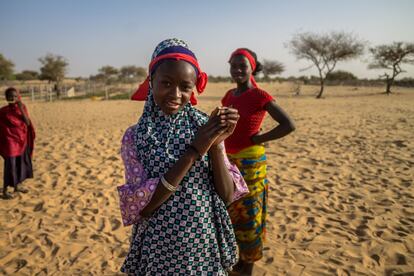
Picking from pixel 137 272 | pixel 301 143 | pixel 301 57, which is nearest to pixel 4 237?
pixel 137 272

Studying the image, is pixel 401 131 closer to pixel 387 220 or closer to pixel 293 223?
pixel 387 220

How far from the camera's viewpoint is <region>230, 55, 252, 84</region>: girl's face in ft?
7.40

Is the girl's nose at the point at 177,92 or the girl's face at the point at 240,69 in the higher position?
the girl's face at the point at 240,69

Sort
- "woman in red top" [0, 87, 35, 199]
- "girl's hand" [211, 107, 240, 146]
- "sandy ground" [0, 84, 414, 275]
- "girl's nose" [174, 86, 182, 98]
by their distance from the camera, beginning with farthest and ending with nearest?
"woman in red top" [0, 87, 35, 199], "sandy ground" [0, 84, 414, 275], "girl's nose" [174, 86, 182, 98], "girl's hand" [211, 107, 240, 146]

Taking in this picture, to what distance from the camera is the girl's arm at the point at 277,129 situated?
218 centimetres

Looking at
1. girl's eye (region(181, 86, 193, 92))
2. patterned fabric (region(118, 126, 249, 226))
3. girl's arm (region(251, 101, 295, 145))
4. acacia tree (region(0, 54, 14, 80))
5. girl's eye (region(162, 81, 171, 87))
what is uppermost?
acacia tree (region(0, 54, 14, 80))

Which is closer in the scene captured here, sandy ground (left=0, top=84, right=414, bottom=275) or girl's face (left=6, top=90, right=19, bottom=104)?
sandy ground (left=0, top=84, right=414, bottom=275)

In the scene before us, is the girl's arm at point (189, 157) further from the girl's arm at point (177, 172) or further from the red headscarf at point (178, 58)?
the red headscarf at point (178, 58)

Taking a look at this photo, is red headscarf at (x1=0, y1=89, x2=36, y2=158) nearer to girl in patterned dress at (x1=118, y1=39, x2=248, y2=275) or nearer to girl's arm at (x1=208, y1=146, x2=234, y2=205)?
girl in patterned dress at (x1=118, y1=39, x2=248, y2=275)

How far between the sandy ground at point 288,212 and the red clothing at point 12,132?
719mm

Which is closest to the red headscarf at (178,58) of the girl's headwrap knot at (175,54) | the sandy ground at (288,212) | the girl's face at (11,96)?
the girl's headwrap knot at (175,54)

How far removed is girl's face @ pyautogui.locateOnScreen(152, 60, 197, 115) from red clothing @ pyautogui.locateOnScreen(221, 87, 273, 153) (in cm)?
105

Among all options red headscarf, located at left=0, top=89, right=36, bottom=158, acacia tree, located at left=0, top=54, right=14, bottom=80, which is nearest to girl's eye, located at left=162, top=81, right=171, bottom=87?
red headscarf, located at left=0, top=89, right=36, bottom=158

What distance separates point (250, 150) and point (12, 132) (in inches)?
165
